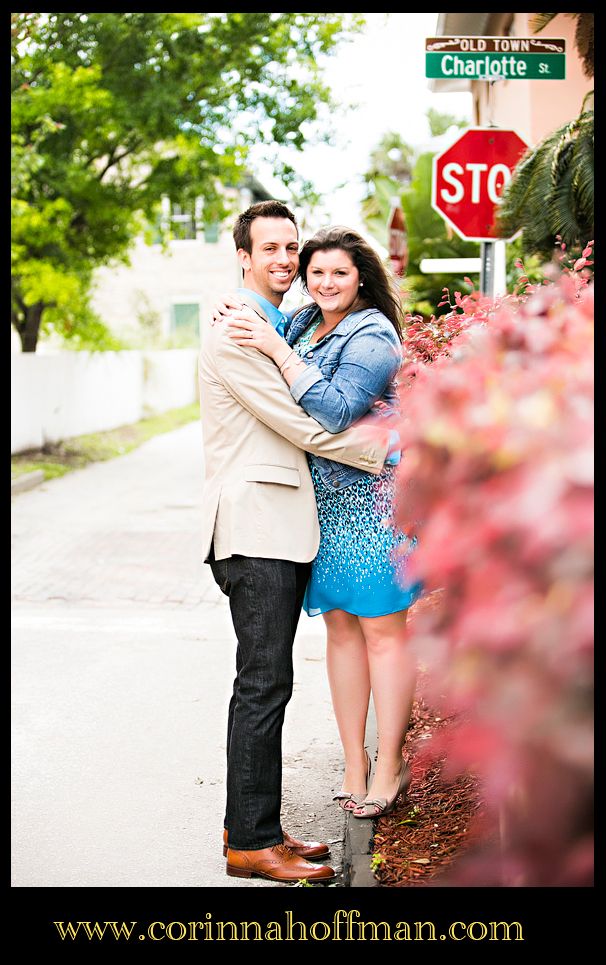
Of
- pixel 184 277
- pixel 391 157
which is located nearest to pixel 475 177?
pixel 184 277

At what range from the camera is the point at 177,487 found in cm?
1521

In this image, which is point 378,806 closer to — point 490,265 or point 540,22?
point 490,265

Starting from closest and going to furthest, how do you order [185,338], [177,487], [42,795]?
[42,795], [177,487], [185,338]

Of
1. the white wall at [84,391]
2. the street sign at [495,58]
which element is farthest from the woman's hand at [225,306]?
the white wall at [84,391]

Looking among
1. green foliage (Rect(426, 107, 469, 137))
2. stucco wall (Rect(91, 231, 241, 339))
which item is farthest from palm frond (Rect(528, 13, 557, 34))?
green foliage (Rect(426, 107, 469, 137))

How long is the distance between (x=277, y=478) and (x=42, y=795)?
1.91m

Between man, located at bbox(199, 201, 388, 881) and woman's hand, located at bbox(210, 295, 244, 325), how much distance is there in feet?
0.14

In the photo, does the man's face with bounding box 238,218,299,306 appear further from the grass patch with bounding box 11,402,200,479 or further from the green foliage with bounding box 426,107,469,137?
the green foliage with bounding box 426,107,469,137

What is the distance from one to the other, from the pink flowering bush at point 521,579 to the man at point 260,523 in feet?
5.84

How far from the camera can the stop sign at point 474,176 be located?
7.68 metres

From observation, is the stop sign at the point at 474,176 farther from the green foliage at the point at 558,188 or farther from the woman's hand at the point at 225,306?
the woman's hand at the point at 225,306
